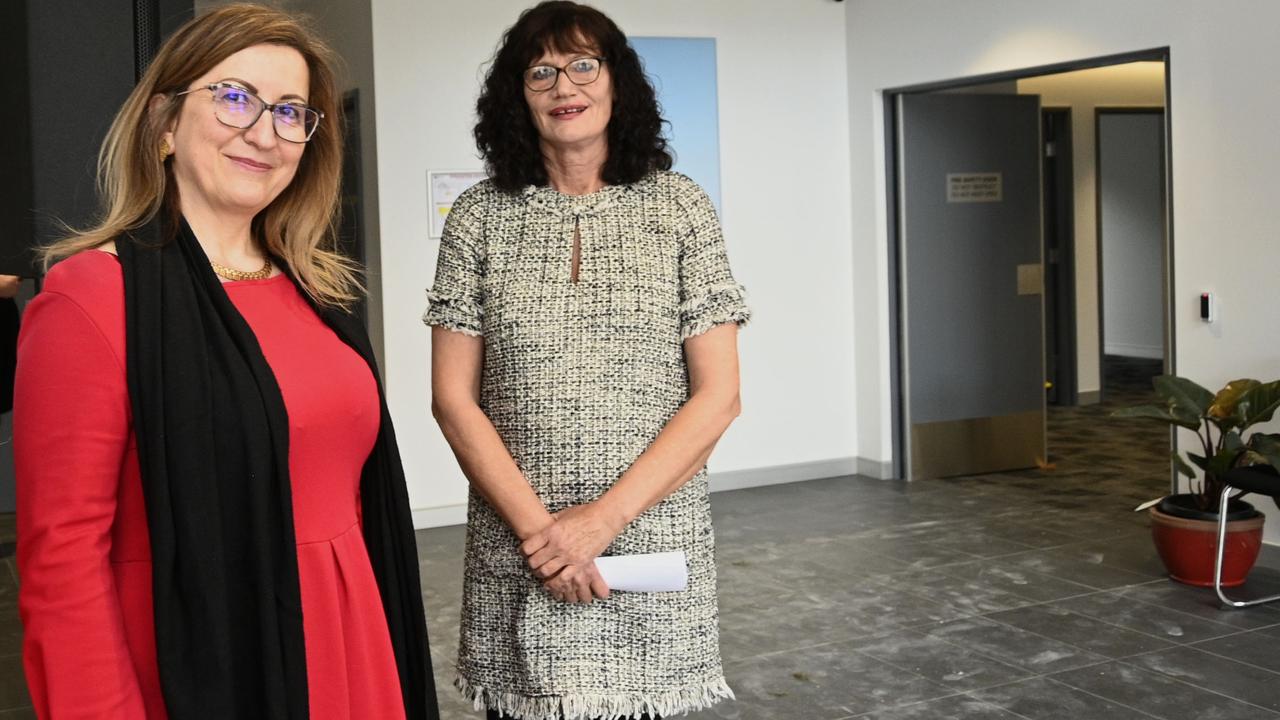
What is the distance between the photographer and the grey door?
8.27m

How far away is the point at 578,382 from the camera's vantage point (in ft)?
7.36

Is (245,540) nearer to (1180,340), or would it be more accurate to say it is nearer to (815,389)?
(1180,340)

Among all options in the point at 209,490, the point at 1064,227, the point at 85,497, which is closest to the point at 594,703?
the point at 209,490

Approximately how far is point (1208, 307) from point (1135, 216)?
926 cm

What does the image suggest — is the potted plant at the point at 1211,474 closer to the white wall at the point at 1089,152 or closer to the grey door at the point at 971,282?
the grey door at the point at 971,282

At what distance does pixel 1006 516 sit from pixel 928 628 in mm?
2270

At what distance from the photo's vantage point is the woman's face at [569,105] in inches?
89.2

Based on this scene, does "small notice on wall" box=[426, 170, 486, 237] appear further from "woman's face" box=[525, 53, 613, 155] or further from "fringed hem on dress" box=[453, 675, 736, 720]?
"fringed hem on dress" box=[453, 675, 736, 720]

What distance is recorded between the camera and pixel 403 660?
76.5 inches

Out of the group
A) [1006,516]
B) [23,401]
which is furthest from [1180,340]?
[23,401]

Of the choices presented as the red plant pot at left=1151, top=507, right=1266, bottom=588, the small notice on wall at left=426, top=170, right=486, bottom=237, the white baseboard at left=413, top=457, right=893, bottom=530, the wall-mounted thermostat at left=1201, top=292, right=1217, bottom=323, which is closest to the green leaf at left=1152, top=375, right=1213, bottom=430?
the red plant pot at left=1151, top=507, right=1266, bottom=588

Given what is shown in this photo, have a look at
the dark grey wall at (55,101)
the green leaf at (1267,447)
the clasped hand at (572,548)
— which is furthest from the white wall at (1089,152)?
the dark grey wall at (55,101)

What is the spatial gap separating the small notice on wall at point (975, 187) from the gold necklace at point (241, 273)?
701 cm

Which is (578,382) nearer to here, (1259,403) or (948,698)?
(948,698)
